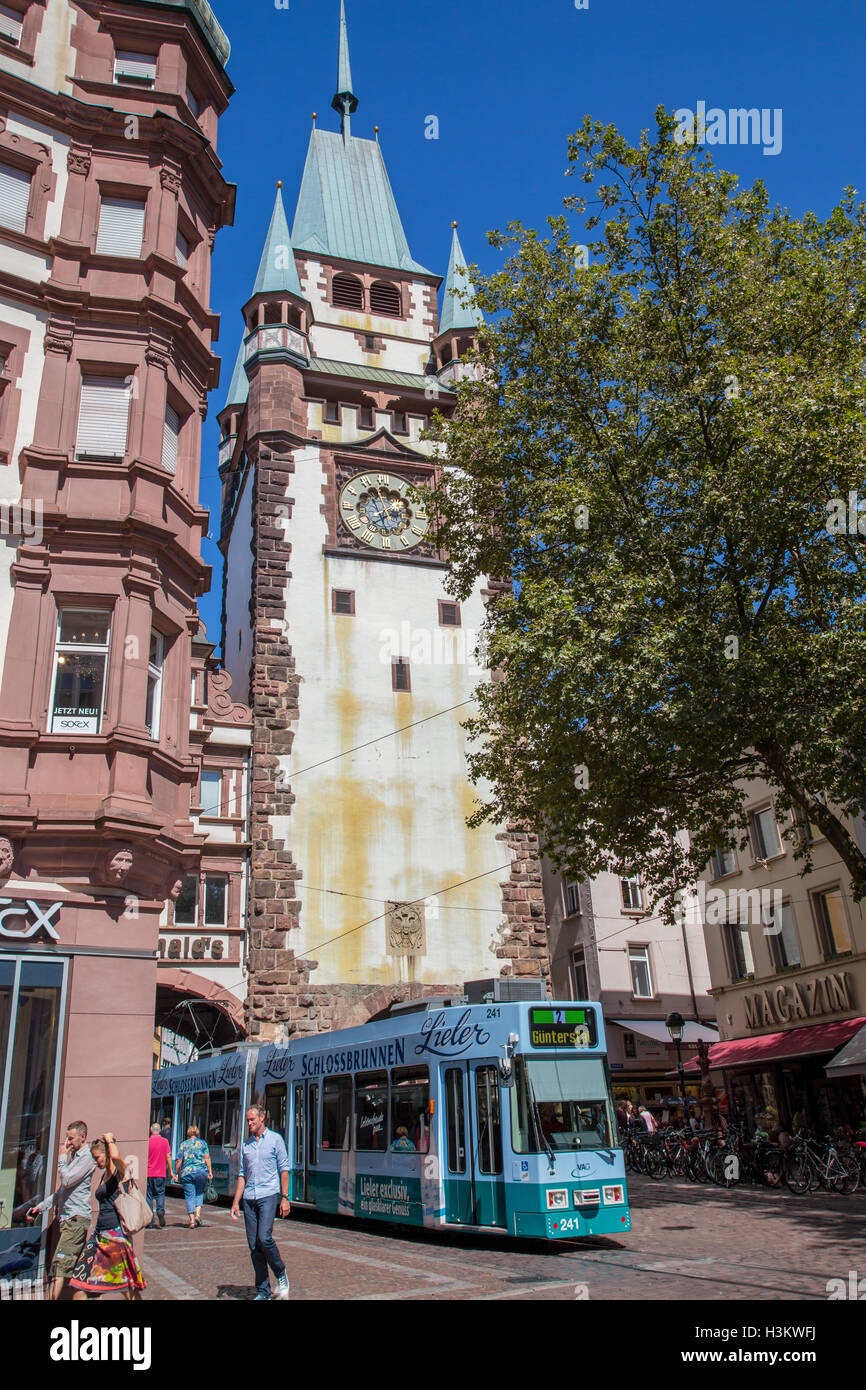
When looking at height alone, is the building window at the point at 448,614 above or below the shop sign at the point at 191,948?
above

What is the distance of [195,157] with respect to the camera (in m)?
16.6

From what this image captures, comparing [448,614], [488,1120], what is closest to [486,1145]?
[488,1120]

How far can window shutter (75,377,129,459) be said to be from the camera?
1450 cm

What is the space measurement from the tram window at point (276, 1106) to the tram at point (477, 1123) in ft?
5.89

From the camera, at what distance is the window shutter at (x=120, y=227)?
1566 cm

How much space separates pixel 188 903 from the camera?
26.3 meters

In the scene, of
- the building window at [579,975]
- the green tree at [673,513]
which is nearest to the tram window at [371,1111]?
the green tree at [673,513]

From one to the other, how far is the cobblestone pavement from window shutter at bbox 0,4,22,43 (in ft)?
54.4

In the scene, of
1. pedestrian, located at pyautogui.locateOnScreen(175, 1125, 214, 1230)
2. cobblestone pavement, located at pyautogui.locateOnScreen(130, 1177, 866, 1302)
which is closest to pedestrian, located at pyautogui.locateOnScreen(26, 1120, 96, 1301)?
cobblestone pavement, located at pyautogui.locateOnScreen(130, 1177, 866, 1302)

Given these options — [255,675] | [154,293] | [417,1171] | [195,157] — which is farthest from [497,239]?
[417,1171]

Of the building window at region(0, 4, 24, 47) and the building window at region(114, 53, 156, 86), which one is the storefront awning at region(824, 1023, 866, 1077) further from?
the building window at region(0, 4, 24, 47)

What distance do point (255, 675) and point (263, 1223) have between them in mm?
20739

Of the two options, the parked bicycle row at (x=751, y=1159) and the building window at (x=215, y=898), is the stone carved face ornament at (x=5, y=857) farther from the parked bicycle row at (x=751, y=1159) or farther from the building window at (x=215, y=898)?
the building window at (x=215, y=898)
